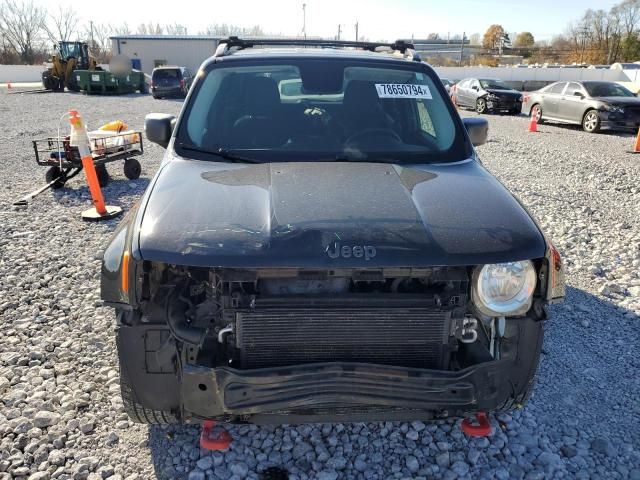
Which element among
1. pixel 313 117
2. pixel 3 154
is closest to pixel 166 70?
pixel 3 154

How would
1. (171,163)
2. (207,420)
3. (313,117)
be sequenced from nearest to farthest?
(207,420) → (171,163) → (313,117)

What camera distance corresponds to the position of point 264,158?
10.0 feet

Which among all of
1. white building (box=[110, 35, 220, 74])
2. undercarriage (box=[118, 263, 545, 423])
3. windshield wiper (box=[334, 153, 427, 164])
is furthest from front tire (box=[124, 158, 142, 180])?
white building (box=[110, 35, 220, 74])

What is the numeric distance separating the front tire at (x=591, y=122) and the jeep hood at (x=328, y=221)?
13.5 metres

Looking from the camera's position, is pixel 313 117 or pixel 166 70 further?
pixel 166 70

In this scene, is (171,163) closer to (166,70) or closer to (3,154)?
(3,154)

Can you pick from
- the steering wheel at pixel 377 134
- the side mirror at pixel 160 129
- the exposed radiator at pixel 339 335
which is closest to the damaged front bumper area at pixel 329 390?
the exposed radiator at pixel 339 335

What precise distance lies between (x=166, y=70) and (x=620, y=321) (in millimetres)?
25782

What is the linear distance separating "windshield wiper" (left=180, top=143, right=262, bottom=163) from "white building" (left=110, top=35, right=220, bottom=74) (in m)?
47.5

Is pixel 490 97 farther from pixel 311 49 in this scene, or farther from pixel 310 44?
pixel 311 49

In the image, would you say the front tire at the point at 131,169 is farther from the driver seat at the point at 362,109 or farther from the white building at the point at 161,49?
the white building at the point at 161,49

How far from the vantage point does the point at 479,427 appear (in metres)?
2.55

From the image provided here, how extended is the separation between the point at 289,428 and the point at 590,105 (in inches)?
581

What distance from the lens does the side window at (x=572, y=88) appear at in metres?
15.1
